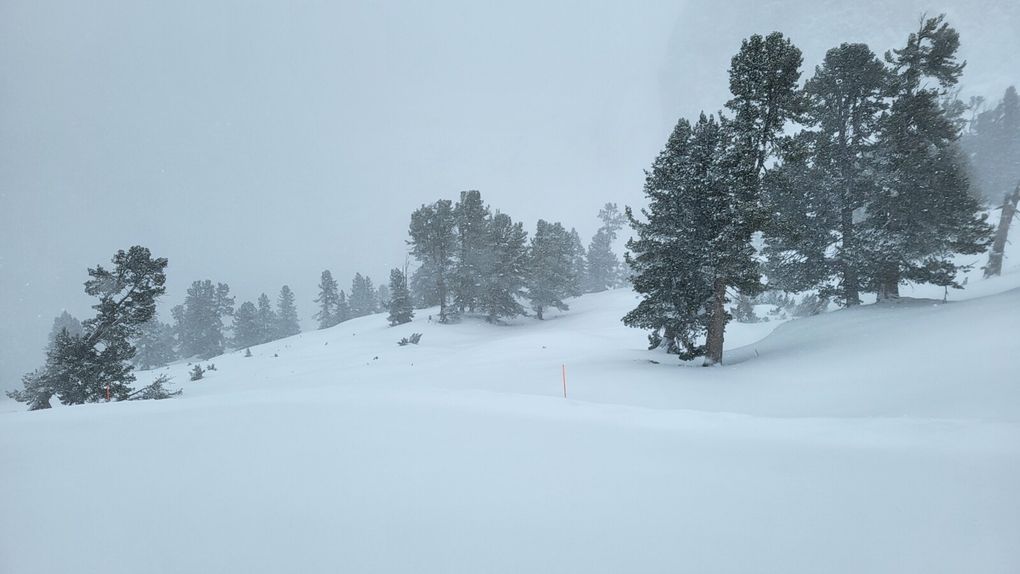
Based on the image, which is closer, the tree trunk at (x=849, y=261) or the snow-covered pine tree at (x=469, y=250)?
the tree trunk at (x=849, y=261)

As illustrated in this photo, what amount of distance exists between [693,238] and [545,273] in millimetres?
31302

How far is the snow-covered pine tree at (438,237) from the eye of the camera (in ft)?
140

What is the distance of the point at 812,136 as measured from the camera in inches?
538

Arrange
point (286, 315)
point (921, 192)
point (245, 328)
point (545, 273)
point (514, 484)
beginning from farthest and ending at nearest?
1. point (286, 315)
2. point (245, 328)
3. point (545, 273)
4. point (921, 192)
5. point (514, 484)

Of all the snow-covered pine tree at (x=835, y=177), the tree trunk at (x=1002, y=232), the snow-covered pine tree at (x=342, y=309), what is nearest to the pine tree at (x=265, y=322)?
the snow-covered pine tree at (x=342, y=309)

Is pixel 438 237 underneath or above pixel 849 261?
above

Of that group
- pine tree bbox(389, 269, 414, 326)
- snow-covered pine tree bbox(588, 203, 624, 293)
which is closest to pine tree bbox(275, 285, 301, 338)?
pine tree bbox(389, 269, 414, 326)

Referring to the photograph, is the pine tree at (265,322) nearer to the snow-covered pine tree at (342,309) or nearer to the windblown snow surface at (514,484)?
the snow-covered pine tree at (342,309)

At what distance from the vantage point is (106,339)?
17.3 meters

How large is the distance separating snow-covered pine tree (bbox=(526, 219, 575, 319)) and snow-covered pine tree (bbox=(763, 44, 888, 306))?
2783 cm

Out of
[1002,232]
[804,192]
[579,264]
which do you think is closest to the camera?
[804,192]

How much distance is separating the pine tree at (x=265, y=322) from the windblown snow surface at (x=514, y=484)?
224 ft

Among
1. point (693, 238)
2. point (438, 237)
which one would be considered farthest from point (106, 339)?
point (438, 237)

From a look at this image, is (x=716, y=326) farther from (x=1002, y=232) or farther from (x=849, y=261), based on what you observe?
(x=1002, y=232)
